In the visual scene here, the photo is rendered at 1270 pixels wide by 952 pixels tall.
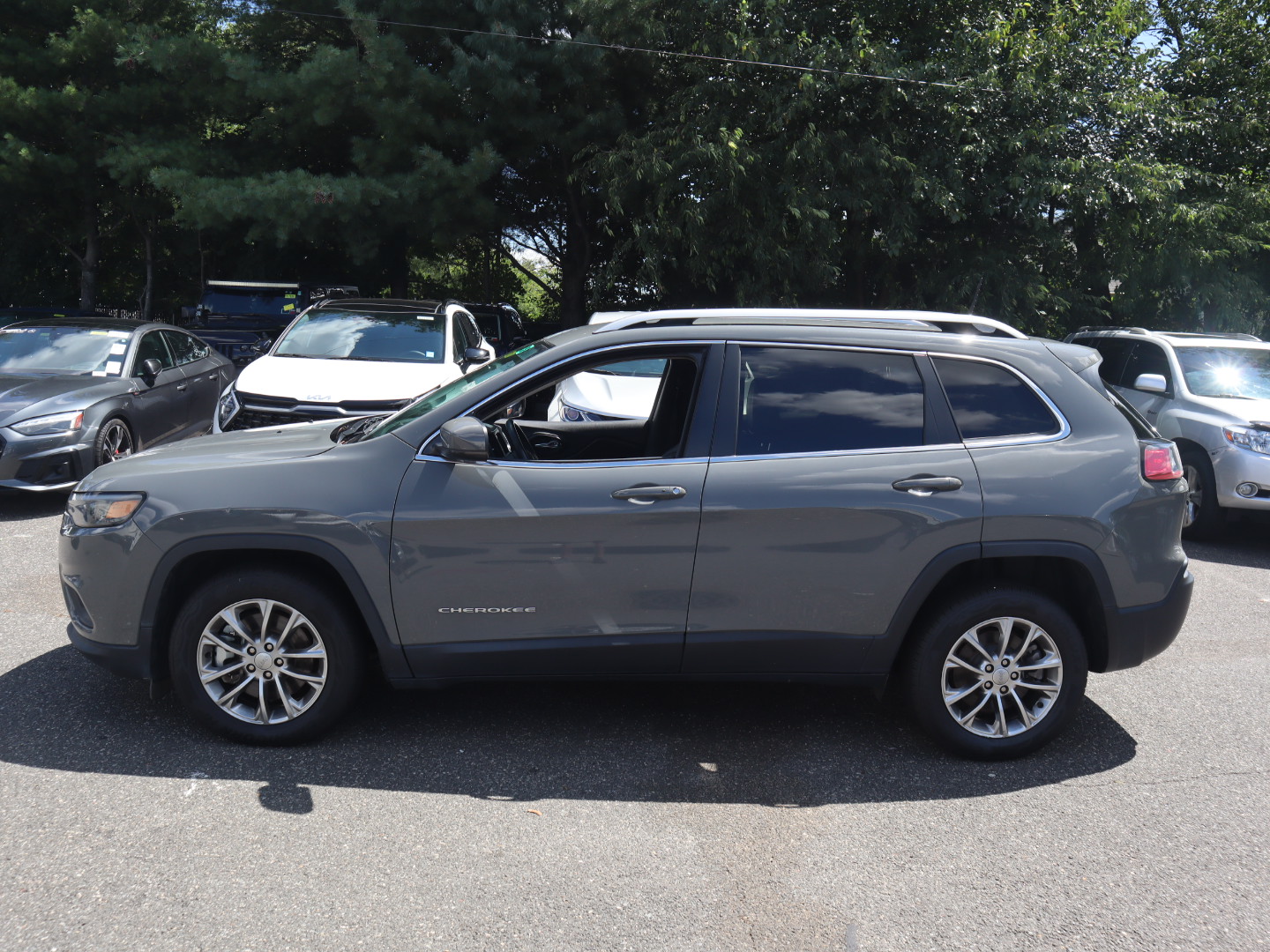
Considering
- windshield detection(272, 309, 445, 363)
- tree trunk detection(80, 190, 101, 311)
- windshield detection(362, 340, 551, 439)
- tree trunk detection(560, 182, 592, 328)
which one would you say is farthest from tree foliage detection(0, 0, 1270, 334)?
windshield detection(362, 340, 551, 439)

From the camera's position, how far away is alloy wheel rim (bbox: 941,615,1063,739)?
4203 mm

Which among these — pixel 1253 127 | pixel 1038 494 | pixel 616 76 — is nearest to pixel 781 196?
pixel 616 76

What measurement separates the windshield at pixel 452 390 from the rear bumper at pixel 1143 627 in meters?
2.53

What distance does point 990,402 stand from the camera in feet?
14.0

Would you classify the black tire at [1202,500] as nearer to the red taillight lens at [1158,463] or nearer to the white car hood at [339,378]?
the red taillight lens at [1158,463]

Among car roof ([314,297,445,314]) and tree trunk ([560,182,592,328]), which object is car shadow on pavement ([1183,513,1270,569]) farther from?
tree trunk ([560,182,592,328])

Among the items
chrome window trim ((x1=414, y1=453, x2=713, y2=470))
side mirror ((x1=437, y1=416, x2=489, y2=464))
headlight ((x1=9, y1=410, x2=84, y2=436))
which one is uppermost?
side mirror ((x1=437, y1=416, x2=489, y2=464))

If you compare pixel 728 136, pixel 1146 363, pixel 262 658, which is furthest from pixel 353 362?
pixel 728 136

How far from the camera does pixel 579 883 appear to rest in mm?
3295

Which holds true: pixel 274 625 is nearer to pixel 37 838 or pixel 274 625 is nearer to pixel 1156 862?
pixel 37 838

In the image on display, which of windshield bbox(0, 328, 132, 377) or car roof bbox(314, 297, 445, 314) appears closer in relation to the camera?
windshield bbox(0, 328, 132, 377)

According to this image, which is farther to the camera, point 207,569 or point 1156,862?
point 207,569

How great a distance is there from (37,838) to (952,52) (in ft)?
56.3

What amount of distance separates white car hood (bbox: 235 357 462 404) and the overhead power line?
30.3 ft
